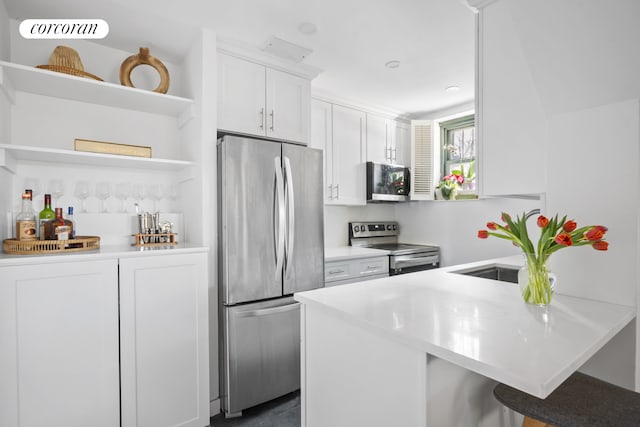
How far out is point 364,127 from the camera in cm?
355

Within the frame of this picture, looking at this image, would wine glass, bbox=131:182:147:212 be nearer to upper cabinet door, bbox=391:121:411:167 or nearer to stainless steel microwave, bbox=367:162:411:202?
stainless steel microwave, bbox=367:162:411:202

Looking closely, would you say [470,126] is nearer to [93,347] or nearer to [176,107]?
[176,107]

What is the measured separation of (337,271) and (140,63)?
6.85 feet

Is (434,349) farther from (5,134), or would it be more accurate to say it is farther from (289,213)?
(5,134)

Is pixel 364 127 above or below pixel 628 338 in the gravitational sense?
above

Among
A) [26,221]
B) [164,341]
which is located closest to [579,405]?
[164,341]

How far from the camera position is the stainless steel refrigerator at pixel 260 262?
82.4 inches

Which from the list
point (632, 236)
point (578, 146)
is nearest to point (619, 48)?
point (578, 146)

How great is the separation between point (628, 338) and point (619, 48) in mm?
1036

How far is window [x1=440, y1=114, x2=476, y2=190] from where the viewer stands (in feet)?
12.1

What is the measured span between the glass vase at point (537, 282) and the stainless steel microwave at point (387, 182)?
224 cm

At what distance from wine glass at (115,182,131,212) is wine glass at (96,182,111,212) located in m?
0.06

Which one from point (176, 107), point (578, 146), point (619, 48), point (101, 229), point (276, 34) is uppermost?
point (276, 34)

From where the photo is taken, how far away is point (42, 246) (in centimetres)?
169
